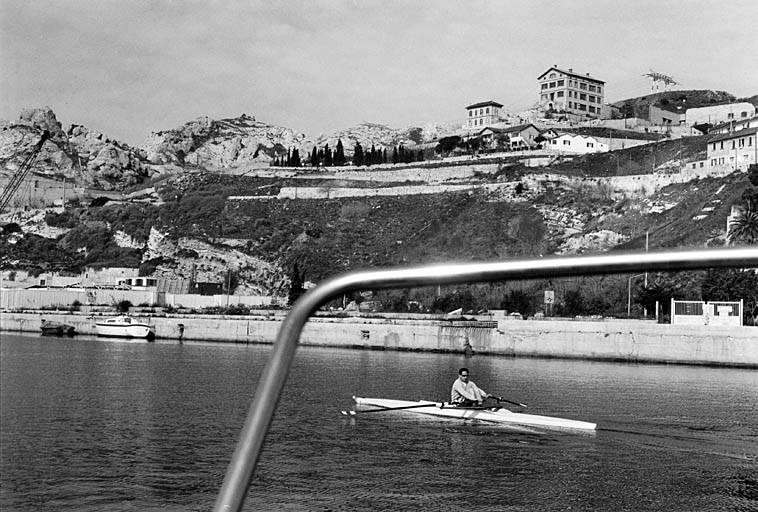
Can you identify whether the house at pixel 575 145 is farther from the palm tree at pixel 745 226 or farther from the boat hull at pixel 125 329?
the boat hull at pixel 125 329

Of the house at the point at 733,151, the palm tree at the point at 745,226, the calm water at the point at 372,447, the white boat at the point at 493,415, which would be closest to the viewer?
the calm water at the point at 372,447

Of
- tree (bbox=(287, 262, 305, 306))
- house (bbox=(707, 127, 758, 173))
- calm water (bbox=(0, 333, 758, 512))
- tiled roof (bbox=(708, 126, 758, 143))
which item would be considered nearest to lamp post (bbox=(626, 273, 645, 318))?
calm water (bbox=(0, 333, 758, 512))

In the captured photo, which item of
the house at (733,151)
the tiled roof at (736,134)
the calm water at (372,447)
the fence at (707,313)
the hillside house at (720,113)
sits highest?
the hillside house at (720,113)

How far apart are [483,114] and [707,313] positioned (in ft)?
270

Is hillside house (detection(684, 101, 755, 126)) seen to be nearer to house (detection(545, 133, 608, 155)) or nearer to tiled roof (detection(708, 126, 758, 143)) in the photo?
house (detection(545, 133, 608, 155))

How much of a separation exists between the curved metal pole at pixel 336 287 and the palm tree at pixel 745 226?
167 feet

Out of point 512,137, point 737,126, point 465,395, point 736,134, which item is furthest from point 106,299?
point 737,126

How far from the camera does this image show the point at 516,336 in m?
48.7

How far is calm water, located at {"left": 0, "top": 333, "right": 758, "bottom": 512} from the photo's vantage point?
1411cm

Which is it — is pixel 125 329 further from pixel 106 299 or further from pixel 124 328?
pixel 106 299

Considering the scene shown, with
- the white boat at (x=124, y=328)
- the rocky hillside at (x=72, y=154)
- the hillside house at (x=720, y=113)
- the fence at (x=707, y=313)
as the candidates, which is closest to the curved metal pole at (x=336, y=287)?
the fence at (x=707, y=313)

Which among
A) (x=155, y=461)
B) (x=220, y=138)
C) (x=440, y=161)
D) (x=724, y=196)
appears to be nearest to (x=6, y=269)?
(x=440, y=161)

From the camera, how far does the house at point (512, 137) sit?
97500 millimetres

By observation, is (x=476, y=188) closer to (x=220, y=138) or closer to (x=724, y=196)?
(x=724, y=196)
